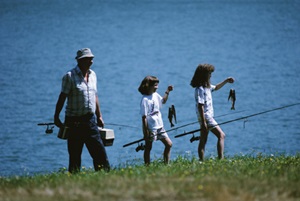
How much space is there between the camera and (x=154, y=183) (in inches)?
358

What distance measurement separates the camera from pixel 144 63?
7550 centimetres

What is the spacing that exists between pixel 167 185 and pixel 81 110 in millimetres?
2692

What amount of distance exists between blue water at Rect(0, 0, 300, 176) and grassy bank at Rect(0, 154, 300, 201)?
4.39m

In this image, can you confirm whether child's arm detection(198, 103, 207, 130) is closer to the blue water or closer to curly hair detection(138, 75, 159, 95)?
curly hair detection(138, 75, 159, 95)

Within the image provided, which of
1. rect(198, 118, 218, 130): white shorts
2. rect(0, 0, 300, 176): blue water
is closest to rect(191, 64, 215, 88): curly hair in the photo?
rect(198, 118, 218, 130): white shorts

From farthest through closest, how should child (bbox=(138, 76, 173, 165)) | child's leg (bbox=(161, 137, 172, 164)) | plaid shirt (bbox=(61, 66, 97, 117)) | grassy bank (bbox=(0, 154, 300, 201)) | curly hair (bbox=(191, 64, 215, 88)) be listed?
1. curly hair (bbox=(191, 64, 215, 88))
2. child's leg (bbox=(161, 137, 172, 164))
3. child (bbox=(138, 76, 173, 165))
4. plaid shirt (bbox=(61, 66, 97, 117))
5. grassy bank (bbox=(0, 154, 300, 201))

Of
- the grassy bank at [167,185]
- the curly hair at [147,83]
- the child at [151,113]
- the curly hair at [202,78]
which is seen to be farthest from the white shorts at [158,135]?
the grassy bank at [167,185]

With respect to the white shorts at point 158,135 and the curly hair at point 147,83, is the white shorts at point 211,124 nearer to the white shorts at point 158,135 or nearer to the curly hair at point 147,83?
the white shorts at point 158,135

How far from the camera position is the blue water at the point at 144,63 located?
29109 mm

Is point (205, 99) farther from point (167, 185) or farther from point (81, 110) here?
point (167, 185)

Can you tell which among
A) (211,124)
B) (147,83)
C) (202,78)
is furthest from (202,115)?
(147,83)

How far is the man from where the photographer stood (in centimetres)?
1111

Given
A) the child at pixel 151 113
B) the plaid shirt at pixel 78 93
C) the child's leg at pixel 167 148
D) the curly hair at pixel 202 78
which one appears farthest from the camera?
the curly hair at pixel 202 78

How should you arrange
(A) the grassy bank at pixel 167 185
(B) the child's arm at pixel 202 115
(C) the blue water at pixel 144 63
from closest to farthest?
(A) the grassy bank at pixel 167 185 < (B) the child's arm at pixel 202 115 < (C) the blue water at pixel 144 63
